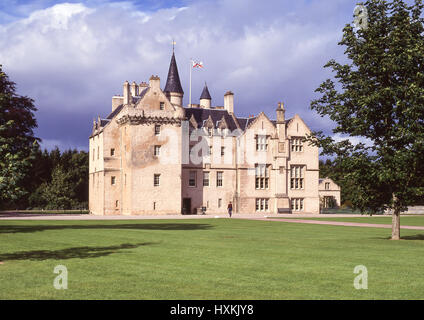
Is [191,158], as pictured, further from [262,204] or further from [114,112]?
[114,112]

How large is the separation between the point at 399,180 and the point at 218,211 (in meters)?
47.5

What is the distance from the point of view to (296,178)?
247 ft

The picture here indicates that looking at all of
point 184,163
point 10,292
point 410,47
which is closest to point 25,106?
point 184,163

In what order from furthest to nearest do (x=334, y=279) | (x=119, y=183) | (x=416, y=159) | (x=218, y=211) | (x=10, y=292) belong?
(x=218, y=211)
(x=119, y=183)
(x=416, y=159)
(x=334, y=279)
(x=10, y=292)

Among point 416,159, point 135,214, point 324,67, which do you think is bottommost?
point 135,214

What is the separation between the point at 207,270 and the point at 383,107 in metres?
15.6

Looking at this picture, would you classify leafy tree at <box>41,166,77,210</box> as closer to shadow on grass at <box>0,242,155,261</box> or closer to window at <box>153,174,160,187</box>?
window at <box>153,174,160,187</box>

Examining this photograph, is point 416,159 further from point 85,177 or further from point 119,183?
point 85,177

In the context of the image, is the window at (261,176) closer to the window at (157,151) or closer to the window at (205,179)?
the window at (205,179)

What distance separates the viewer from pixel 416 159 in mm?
24609

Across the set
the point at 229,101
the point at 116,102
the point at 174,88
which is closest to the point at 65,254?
the point at 174,88

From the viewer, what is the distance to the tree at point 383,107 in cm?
2484

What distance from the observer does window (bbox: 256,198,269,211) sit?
73938 millimetres

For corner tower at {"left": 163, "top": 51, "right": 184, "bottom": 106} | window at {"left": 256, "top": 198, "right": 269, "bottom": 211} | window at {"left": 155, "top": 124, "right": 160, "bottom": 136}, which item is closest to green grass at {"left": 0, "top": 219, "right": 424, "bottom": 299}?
window at {"left": 155, "top": 124, "right": 160, "bottom": 136}
